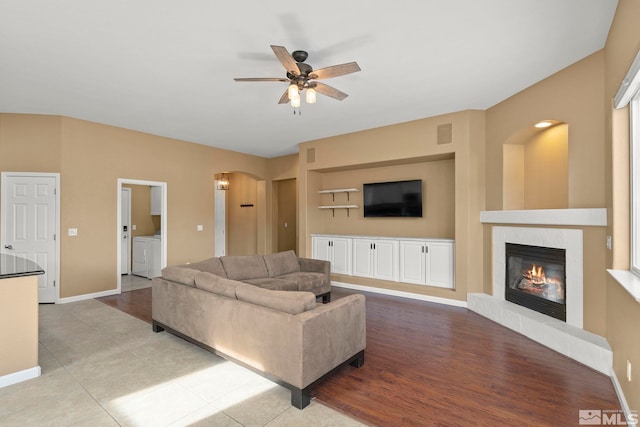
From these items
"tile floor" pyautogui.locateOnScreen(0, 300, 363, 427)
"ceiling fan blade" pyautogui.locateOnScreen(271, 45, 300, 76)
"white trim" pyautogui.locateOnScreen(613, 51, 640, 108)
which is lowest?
"tile floor" pyautogui.locateOnScreen(0, 300, 363, 427)

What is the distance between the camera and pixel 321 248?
20.8 ft

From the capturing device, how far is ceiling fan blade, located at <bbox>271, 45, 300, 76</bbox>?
2434 millimetres

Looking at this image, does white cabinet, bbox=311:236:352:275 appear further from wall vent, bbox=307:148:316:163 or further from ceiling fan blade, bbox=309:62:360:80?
ceiling fan blade, bbox=309:62:360:80

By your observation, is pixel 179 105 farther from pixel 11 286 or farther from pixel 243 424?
pixel 243 424

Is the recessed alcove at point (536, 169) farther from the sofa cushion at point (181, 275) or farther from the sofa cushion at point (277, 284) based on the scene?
the sofa cushion at point (181, 275)

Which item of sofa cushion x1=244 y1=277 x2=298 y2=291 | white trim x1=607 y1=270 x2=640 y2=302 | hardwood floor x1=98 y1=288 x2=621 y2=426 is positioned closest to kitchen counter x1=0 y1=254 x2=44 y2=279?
sofa cushion x1=244 y1=277 x2=298 y2=291

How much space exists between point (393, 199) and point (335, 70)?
339cm

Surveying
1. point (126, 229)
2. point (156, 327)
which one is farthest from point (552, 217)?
point (126, 229)

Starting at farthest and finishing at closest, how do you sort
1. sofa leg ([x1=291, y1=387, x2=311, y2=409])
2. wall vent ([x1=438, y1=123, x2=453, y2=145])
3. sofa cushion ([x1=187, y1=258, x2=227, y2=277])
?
wall vent ([x1=438, y1=123, x2=453, y2=145]), sofa cushion ([x1=187, y1=258, x2=227, y2=277]), sofa leg ([x1=291, y1=387, x2=311, y2=409])

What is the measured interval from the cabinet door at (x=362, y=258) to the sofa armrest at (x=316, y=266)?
0.99 m

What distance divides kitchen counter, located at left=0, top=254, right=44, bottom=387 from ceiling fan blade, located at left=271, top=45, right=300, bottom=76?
107 inches

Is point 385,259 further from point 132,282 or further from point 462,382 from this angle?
point 132,282

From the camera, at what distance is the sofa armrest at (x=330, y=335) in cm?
224

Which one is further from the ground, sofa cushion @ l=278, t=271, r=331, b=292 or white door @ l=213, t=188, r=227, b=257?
white door @ l=213, t=188, r=227, b=257
